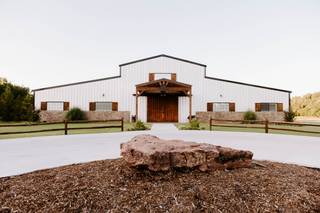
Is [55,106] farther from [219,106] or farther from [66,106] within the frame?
[219,106]

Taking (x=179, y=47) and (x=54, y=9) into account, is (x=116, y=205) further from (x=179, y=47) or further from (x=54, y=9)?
(x=179, y=47)

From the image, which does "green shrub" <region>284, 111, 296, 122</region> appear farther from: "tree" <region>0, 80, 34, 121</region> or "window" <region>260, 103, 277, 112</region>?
"tree" <region>0, 80, 34, 121</region>

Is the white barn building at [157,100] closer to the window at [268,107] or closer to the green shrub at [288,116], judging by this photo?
the window at [268,107]

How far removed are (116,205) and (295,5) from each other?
15.8m

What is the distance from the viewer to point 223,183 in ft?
8.25

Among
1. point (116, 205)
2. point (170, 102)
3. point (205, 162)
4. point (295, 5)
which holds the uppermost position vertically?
point (295, 5)

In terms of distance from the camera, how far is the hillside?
35434 millimetres

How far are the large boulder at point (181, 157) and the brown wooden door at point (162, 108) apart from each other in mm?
15292

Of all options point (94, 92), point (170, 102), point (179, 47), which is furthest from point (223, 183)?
point (179, 47)

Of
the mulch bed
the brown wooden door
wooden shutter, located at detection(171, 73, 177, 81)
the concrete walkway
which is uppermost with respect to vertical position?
wooden shutter, located at detection(171, 73, 177, 81)

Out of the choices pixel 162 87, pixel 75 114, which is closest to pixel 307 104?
pixel 162 87

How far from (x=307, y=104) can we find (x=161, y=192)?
160ft

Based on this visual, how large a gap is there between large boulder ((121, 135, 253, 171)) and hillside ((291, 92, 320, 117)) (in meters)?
42.4

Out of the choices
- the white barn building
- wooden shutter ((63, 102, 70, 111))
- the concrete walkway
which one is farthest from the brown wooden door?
wooden shutter ((63, 102, 70, 111))
